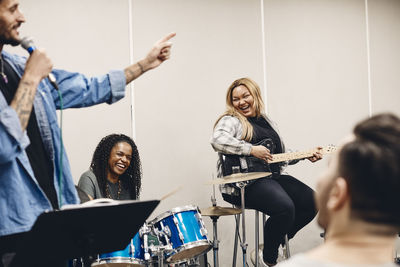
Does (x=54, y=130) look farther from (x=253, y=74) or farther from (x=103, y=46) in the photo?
(x=253, y=74)

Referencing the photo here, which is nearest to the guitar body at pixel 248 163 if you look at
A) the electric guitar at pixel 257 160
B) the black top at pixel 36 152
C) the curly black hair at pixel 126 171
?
the electric guitar at pixel 257 160

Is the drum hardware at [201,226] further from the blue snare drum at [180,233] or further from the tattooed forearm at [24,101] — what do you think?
the tattooed forearm at [24,101]

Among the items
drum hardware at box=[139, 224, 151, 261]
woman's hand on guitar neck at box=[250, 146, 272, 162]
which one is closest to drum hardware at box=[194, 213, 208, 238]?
drum hardware at box=[139, 224, 151, 261]

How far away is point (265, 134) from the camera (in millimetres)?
4449

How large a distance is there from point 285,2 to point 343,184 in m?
4.94

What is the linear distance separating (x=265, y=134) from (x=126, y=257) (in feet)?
5.15

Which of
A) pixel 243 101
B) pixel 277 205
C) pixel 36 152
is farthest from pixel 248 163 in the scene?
pixel 36 152

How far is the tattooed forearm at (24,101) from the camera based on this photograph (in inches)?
73.8

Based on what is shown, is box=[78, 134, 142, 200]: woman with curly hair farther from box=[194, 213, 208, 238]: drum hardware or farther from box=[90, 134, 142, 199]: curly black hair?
box=[194, 213, 208, 238]: drum hardware

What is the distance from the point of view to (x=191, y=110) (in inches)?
205

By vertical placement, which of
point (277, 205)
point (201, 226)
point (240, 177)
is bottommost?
point (201, 226)

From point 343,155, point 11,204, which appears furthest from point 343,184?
point 11,204

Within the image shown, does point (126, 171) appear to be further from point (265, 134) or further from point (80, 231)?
point (80, 231)

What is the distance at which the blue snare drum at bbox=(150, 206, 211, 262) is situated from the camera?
378cm
